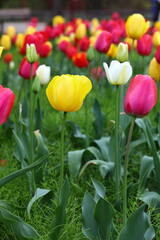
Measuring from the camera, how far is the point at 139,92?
1.52 meters

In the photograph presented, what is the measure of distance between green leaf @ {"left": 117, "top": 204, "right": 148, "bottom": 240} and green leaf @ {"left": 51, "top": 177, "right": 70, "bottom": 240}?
22 cm

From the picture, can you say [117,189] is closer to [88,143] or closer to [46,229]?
[46,229]

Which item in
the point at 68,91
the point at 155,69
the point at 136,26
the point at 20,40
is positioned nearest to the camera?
the point at 68,91

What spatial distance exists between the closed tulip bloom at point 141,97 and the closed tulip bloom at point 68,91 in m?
0.13

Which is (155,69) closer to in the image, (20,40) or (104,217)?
(104,217)

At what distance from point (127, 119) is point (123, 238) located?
3.61 feet

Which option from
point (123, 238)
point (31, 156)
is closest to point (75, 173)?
point (31, 156)

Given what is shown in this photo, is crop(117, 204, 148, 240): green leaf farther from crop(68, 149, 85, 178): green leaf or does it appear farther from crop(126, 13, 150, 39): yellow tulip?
crop(126, 13, 150, 39): yellow tulip

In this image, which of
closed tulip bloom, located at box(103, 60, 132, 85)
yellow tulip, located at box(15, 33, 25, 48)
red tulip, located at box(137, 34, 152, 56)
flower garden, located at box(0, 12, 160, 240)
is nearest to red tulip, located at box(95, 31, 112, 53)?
flower garden, located at box(0, 12, 160, 240)

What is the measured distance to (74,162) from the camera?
2336 mm

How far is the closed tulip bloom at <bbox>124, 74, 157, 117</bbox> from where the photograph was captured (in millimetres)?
1514

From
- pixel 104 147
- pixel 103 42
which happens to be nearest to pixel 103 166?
pixel 104 147

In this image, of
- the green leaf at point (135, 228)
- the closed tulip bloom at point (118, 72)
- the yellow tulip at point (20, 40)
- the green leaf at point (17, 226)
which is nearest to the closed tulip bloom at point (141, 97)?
the closed tulip bloom at point (118, 72)

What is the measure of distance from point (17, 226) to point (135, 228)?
39 centimetres
